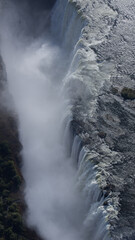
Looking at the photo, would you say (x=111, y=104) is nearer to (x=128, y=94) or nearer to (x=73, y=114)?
(x=128, y=94)

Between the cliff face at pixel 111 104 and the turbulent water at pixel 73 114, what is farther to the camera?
the turbulent water at pixel 73 114

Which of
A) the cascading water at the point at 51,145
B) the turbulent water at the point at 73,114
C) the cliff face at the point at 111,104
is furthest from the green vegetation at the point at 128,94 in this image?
the cascading water at the point at 51,145

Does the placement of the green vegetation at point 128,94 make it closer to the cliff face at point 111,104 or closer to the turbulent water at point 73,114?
the cliff face at point 111,104

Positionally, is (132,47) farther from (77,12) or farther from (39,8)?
(39,8)

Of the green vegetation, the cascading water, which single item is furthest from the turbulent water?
the green vegetation

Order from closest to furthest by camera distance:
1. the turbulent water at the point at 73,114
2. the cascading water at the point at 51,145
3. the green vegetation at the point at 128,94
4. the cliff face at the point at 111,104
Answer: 1. the cliff face at the point at 111,104
2. the turbulent water at the point at 73,114
3. the cascading water at the point at 51,145
4. the green vegetation at the point at 128,94

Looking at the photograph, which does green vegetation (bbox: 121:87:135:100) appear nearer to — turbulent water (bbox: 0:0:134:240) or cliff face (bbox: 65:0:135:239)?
cliff face (bbox: 65:0:135:239)

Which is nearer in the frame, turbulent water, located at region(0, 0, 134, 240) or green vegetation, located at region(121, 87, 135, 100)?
turbulent water, located at region(0, 0, 134, 240)

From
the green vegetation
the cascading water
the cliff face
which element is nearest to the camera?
the cliff face
